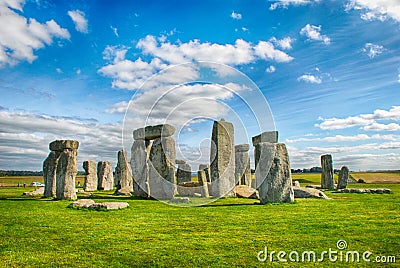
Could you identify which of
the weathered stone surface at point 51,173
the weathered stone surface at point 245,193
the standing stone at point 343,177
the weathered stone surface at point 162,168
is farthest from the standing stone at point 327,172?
the weathered stone surface at point 51,173

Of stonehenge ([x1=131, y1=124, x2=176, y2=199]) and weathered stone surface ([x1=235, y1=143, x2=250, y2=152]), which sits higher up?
weathered stone surface ([x1=235, y1=143, x2=250, y2=152])

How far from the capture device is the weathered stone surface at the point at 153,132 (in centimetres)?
1465

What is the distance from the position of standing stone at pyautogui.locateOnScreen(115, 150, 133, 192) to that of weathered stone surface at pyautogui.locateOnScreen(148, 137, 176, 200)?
6.81 metres

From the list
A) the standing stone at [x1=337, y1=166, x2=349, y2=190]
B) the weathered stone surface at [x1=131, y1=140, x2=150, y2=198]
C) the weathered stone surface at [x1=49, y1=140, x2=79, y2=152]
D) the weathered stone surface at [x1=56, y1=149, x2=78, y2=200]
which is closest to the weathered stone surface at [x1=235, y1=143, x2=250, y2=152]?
the standing stone at [x1=337, y1=166, x2=349, y2=190]

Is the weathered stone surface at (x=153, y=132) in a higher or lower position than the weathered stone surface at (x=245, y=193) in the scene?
higher

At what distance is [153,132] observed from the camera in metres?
15.2

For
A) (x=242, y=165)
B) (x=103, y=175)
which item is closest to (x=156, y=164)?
(x=242, y=165)

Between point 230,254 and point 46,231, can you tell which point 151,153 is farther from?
point 230,254

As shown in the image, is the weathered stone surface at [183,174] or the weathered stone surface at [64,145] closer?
the weathered stone surface at [64,145]

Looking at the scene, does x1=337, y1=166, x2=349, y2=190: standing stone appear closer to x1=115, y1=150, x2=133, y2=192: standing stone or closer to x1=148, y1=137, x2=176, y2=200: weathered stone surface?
x1=148, y1=137, x2=176, y2=200: weathered stone surface

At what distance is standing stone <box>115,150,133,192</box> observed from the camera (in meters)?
21.2

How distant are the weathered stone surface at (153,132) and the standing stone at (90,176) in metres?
8.60

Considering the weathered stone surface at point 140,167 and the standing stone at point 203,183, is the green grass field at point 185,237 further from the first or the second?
the standing stone at point 203,183

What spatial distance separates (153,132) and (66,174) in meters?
4.26
